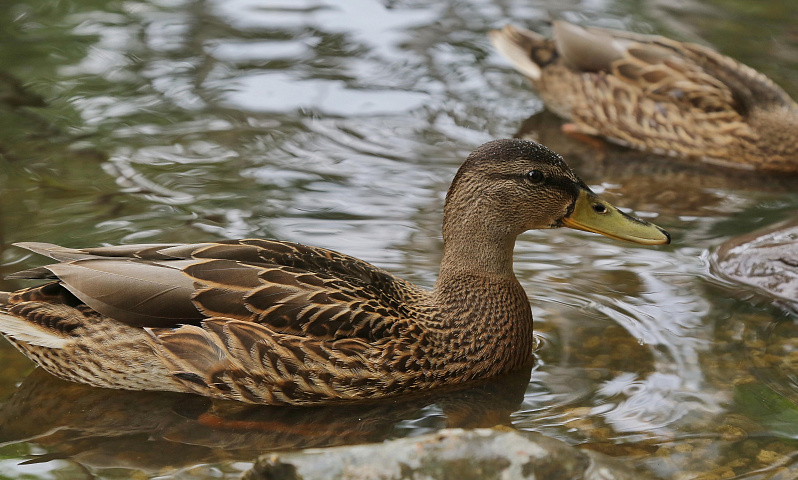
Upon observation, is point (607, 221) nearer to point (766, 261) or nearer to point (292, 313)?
point (766, 261)

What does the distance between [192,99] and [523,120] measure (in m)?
3.08

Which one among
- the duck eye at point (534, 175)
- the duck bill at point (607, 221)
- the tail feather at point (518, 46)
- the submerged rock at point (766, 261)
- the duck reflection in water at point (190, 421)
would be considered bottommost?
the duck reflection in water at point (190, 421)

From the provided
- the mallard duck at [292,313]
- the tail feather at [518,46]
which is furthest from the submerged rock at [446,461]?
the tail feather at [518,46]

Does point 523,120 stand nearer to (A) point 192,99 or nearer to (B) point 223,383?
(A) point 192,99

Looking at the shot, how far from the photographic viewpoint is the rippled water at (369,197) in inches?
216

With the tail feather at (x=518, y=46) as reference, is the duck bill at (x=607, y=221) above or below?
below

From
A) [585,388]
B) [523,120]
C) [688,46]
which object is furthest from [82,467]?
[688,46]

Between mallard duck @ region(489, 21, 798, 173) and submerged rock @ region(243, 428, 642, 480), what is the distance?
18.2 feet

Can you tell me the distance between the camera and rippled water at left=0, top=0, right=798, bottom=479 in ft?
18.0

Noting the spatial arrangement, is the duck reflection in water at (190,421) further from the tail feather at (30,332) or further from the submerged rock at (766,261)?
the submerged rock at (766,261)

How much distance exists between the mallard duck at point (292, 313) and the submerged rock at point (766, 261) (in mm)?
1365

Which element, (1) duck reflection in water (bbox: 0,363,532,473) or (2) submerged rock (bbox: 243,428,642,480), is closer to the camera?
(2) submerged rock (bbox: 243,428,642,480)

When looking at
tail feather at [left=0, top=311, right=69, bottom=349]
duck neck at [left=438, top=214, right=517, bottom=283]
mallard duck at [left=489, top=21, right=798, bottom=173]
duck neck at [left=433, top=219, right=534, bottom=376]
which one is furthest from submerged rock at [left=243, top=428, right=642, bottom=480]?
mallard duck at [left=489, top=21, right=798, bottom=173]

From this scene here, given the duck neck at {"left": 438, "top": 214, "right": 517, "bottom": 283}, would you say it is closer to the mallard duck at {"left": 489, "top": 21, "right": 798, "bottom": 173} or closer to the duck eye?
the duck eye
